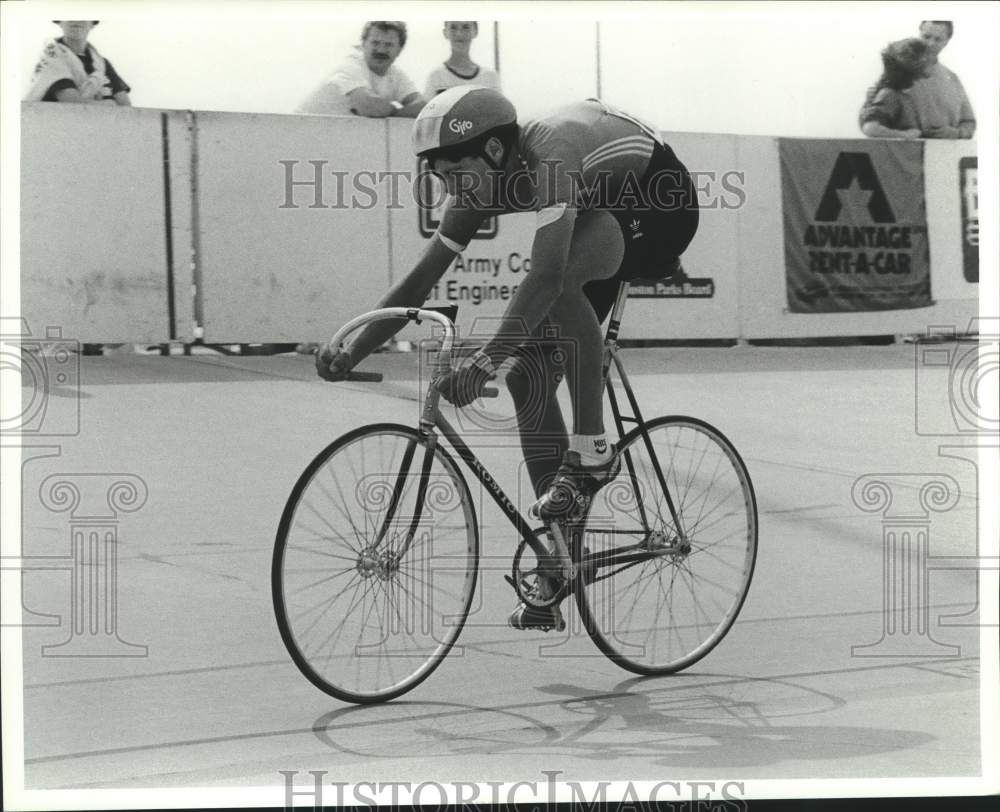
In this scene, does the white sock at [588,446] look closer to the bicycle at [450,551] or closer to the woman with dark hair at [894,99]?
the bicycle at [450,551]

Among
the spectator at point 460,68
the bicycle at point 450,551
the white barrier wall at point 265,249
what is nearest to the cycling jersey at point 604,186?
the bicycle at point 450,551

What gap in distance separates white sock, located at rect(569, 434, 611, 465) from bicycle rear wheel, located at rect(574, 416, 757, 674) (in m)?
0.21

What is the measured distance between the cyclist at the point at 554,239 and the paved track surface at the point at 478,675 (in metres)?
0.37

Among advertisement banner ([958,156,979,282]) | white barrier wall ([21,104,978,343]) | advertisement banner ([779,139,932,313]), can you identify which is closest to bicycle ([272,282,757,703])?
white barrier wall ([21,104,978,343])

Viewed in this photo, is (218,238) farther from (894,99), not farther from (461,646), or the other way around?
(461,646)

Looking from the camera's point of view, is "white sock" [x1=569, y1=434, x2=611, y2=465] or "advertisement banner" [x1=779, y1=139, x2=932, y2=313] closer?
"white sock" [x1=569, y1=434, x2=611, y2=465]

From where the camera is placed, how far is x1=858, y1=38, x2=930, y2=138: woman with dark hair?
5.31m

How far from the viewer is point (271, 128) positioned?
9820mm

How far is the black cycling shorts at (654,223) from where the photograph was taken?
Result: 4.28m

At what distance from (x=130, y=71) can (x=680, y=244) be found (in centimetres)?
234

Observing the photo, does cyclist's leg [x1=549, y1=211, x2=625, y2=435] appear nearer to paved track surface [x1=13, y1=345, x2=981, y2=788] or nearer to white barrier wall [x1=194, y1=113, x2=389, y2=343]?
Answer: paved track surface [x1=13, y1=345, x2=981, y2=788]

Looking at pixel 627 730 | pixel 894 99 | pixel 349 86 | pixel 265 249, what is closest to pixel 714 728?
pixel 627 730

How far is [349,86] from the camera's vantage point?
6133 mm

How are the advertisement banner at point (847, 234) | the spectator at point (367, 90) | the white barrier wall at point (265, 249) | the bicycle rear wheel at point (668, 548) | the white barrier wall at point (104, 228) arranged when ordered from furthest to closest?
the advertisement banner at point (847, 234) → the white barrier wall at point (265, 249) → the white barrier wall at point (104, 228) → the spectator at point (367, 90) → the bicycle rear wheel at point (668, 548)
